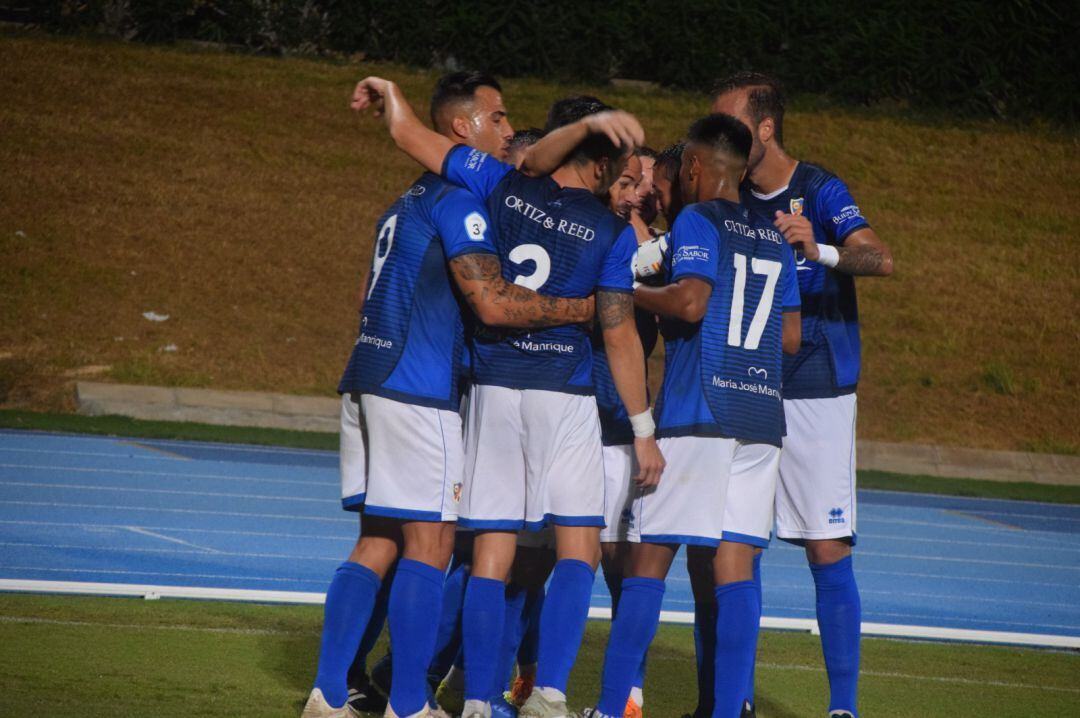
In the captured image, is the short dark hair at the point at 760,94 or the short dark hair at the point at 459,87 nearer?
the short dark hair at the point at 459,87

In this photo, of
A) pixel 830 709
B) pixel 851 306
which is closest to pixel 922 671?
pixel 830 709

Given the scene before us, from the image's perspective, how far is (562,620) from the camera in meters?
4.89

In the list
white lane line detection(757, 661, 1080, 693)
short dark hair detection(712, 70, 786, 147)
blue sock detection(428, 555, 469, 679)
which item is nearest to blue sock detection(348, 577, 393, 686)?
blue sock detection(428, 555, 469, 679)

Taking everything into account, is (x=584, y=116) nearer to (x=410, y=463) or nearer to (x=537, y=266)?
(x=537, y=266)

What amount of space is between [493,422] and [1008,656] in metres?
3.82

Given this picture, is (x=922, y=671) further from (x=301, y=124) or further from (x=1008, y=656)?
(x=301, y=124)

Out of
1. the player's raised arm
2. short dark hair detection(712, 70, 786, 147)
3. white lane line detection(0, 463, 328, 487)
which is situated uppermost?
short dark hair detection(712, 70, 786, 147)

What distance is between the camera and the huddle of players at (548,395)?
15.6 ft

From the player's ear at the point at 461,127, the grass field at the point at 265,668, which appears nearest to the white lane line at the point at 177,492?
the grass field at the point at 265,668

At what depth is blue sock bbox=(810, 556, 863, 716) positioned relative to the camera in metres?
5.35

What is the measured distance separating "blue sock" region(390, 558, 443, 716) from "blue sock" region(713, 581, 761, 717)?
1043mm

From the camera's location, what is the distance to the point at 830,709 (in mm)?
5340

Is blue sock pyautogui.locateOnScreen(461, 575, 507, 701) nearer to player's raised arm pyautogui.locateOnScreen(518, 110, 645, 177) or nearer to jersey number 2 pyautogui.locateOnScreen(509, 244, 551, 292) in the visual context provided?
jersey number 2 pyautogui.locateOnScreen(509, 244, 551, 292)

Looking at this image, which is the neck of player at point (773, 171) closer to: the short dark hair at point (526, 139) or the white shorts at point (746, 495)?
the short dark hair at point (526, 139)
